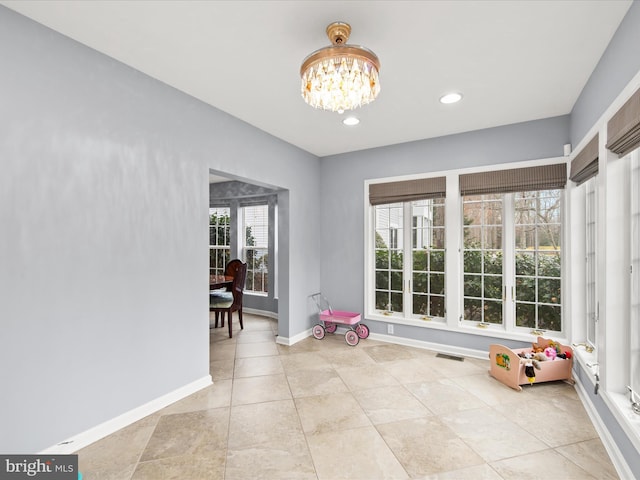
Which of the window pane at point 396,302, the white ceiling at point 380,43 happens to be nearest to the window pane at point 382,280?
the window pane at point 396,302

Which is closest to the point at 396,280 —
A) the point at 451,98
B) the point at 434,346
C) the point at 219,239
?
the point at 434,346

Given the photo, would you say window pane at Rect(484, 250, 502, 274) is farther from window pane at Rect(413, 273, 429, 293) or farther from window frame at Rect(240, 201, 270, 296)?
window frame at Rect(240, 201, 270, 296)

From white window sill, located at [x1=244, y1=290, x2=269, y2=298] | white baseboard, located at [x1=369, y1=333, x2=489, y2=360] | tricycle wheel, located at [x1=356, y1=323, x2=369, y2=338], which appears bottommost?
white baseboard, located at [x1=369, y1=333, x2=489, y2=360]

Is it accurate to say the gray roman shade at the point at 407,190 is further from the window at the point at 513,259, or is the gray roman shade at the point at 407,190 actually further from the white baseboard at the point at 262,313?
the white baseboard at the point at 262,313

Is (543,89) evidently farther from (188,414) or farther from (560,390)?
(188,414)

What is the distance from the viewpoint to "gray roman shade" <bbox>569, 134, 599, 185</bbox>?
243cm

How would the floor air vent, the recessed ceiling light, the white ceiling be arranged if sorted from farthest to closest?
the floor air vent → the recessed ceiling light → the white ceiling

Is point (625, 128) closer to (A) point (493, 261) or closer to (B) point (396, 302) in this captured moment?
(A) point (493, 261)

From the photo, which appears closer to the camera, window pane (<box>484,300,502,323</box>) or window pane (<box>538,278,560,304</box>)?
window pane (<box>538,278,560,304</box>)

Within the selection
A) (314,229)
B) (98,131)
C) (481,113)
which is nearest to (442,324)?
(314,229)

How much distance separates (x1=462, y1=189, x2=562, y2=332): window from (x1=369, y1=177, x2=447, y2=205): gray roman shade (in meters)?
0.36

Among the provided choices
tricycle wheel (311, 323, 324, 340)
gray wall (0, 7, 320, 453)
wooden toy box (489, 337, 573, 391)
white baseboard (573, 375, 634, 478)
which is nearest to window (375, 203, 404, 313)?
tricycle wheel (311, 323, 324, 340)

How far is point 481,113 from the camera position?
3.30 meters

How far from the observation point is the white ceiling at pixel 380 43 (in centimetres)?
184
